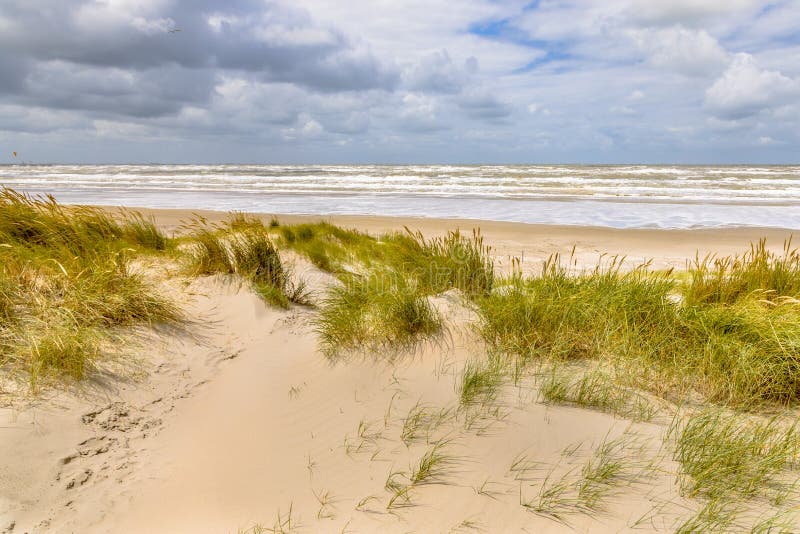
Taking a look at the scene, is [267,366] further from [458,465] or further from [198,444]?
[458,465]

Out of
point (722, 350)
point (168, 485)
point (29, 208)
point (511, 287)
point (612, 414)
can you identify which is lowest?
point (168, 485)

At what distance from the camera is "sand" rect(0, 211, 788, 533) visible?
2.50 meters

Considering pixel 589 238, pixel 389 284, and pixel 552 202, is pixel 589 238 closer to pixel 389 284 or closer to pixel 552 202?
pixel 389 284

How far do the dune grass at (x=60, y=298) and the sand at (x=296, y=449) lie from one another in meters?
0.27

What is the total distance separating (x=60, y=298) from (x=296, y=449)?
119 inches

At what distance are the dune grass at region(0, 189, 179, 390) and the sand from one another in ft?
0.87

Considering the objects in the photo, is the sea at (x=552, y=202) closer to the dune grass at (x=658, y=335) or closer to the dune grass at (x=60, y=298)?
the dune grass at (x=658, y=335)

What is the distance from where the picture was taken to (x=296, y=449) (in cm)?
309

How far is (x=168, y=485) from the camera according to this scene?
2785mm

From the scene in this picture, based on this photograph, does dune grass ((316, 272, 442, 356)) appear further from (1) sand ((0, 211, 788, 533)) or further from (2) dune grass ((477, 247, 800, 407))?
(2) dune grass ((477, 247, 800, 407))

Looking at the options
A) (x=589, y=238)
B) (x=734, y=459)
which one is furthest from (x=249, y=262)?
(x=589, y=238)

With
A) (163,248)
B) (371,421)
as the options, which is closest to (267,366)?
(371,421)

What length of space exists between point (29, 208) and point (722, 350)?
26.9 feet

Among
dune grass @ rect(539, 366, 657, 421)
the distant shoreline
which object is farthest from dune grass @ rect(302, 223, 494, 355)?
the distant shoreline
